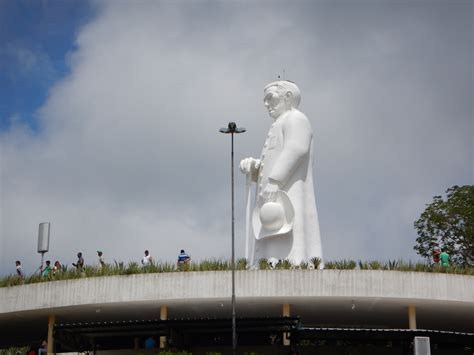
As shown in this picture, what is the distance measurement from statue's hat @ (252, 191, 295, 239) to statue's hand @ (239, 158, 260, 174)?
1.45 m

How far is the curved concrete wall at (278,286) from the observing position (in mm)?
24266

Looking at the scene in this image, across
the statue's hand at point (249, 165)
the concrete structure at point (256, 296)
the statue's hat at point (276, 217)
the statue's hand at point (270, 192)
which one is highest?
the statue's hand at point (249, 165)

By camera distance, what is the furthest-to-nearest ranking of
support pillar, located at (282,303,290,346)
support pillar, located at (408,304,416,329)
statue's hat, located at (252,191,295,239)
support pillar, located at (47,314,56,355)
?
statue's hat, located at (252,191,295,239) → support pillar, located at (47,314,56,355) → support pillar, located at (282,303,290,346) → support pillar, located at (408,304,416,329)

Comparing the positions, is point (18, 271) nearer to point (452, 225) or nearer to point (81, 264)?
point (81, 264)

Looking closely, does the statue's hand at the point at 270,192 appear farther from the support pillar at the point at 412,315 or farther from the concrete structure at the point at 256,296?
the support pillar at the point at 412,315

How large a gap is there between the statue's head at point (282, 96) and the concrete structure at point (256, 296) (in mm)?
5517

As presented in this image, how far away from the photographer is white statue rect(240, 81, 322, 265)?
26016 mm

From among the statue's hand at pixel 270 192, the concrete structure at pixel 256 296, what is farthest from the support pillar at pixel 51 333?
the statue's hand at pixel 270 192

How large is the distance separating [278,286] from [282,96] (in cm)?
613

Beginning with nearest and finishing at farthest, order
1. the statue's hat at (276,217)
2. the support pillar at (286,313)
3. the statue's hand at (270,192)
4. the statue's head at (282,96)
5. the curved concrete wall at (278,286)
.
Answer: the curved concrete wall at (278,286) < the support pillar at (286,313) < the statue's hat at (276,217) < the statue's hand at (270,192) < the statue's head at (282,96)

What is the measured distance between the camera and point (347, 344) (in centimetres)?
2644

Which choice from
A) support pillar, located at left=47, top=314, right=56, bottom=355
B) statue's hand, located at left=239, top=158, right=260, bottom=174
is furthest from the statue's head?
support pillar, located at left=47, top=314, right=56, bottom=355

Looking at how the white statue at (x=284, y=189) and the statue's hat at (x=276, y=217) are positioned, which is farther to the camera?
the white statue at (x=284, y=189)

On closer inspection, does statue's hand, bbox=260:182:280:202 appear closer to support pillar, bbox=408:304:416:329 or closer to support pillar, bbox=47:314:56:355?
support pillar, bbox=408:304:416:329
